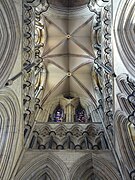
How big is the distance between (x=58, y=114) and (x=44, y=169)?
5.17m

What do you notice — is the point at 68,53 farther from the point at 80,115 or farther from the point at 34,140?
the point at 34,140

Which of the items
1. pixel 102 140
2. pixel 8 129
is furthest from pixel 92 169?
pixel 8 129

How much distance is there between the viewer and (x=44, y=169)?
40.4 ft

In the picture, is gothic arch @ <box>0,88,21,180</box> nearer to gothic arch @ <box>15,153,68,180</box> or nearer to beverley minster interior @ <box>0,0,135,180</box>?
beverley minster interior @ <box>0,0,135,180</box>

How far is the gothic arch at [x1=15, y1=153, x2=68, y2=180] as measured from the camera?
11961 mm

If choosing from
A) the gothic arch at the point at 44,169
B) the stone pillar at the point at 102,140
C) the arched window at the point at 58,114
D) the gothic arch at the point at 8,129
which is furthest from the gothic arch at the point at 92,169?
the arched window at the point at 58,114

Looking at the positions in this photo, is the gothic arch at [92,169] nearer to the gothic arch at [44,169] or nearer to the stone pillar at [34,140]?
the gothic arch at [44,169]

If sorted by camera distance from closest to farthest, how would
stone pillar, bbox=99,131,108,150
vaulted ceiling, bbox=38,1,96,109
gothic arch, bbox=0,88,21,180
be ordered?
gothic arch, bbox=0,88,21,180, stone pillar, bbox=99,131,108,150, vaulted ceiling, bbox=38,1,96,109

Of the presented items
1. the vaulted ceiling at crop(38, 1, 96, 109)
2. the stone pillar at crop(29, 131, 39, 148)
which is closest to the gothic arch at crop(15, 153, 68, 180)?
the stone pillar at crop(29, 131, 39, 148)

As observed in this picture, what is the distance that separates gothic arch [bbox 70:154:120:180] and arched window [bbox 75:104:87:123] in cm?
414

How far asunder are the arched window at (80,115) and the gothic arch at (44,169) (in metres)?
4.28

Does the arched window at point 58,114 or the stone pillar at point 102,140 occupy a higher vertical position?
the arched window at point 58,114

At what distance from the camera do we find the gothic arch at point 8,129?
1170 centimetres

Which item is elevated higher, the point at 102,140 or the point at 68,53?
the point at 68,53
